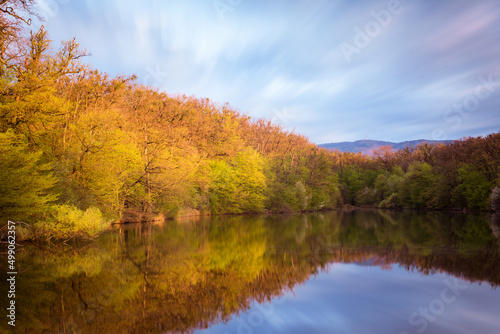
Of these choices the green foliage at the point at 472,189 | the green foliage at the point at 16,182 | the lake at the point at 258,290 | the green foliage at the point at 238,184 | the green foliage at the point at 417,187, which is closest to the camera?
the lake at the point at 258,290

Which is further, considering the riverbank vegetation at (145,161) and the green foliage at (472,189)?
the green foliage at (472,189)

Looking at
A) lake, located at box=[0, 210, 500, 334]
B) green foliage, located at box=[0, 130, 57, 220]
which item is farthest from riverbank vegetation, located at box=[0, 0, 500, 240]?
lake, located at box=[0, 210, 500, 334]

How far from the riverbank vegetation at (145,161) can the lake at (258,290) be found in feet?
14.9

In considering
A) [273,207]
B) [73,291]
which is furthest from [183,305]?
[273,207]

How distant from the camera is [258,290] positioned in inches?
401

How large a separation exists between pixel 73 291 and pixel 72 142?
1732 cm

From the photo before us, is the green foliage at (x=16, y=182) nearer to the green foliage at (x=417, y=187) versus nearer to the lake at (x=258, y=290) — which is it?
the lake at (x=258, y=290)

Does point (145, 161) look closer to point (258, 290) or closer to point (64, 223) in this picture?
point (64, 223)

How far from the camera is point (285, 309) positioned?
871cm

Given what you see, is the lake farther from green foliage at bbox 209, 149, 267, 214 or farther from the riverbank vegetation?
green foliage at bbox 209, 149, 267, 214

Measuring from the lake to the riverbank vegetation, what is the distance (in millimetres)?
4547

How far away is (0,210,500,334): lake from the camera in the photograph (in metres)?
7.55

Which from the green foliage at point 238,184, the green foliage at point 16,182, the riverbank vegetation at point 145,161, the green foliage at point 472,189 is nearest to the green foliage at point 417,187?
the riverbank vegetation at point 145,161

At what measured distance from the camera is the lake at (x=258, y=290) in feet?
24.8
